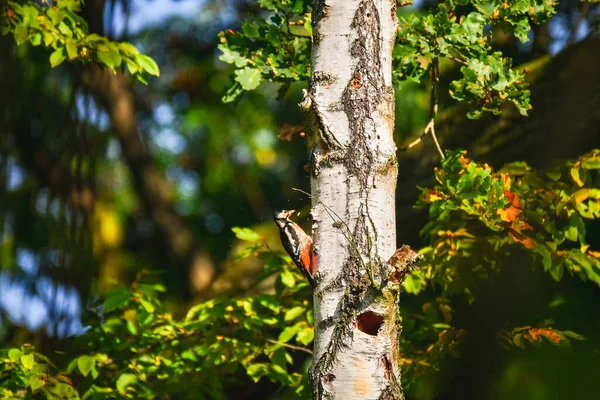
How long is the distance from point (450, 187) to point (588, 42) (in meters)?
1.36

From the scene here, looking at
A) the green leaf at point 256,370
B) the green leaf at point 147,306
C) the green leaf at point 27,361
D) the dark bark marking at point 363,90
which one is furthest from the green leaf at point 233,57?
the green leaf at point 27,361

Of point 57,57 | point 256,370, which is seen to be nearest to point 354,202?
point 256,370

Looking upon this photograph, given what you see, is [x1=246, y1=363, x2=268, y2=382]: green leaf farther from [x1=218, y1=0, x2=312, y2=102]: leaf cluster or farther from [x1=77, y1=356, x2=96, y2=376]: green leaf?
[x1=218, y1=0, x2=312, y2=102]: leaf cluster

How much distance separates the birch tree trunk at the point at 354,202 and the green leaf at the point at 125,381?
1.26m

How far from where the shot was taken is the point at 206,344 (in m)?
2.75

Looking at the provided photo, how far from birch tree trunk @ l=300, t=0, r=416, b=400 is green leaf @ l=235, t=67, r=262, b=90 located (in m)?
0.64

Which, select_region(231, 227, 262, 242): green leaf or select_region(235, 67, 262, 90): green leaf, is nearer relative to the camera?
select_region(235, 67, 262, 90): green leaf

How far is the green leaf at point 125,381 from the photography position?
105 inches

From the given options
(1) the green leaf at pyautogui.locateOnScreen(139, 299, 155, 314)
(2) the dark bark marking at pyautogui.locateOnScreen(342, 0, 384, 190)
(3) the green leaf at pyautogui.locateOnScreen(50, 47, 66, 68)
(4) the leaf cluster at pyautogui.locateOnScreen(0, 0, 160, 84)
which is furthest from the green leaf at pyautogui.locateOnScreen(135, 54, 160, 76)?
(2) the dark bark marking at pyautogui.locateOnScreen(342, 0, 384, 190)

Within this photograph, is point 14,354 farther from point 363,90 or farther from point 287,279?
point 363,90

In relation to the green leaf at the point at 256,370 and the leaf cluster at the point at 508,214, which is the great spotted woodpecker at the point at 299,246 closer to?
the leaf cluster at the point at 508,214

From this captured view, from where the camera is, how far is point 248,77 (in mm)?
2486

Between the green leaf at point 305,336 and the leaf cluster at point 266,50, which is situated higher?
the leaf cluster at point 266,50

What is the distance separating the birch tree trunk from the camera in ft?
5.32
